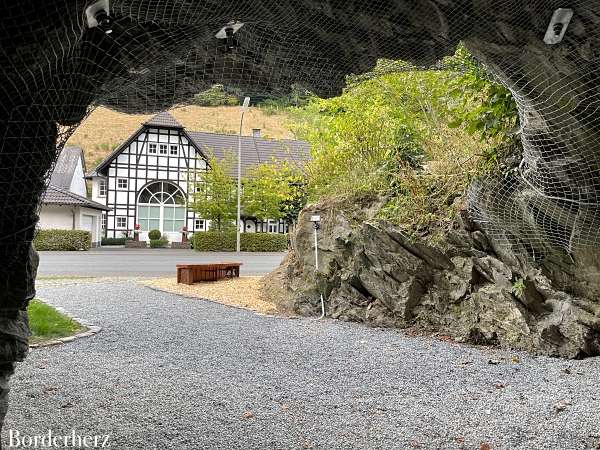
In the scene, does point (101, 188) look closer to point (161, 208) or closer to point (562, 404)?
point (161, 208)

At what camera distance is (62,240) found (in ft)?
90.2

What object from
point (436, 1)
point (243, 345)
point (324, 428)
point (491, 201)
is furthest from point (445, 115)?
point (436, 1)

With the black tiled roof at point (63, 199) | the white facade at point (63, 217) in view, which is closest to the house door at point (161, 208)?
the black tiled roof at point (63, 199)

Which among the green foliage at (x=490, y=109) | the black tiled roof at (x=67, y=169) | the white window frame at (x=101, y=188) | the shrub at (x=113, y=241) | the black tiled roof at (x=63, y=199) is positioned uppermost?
the black tiled roof at (x=67, y=169)

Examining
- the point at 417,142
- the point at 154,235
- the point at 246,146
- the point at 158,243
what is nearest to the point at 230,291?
the point at 417,142

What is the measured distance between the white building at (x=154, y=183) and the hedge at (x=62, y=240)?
309 inches

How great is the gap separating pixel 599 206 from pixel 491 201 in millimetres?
2452

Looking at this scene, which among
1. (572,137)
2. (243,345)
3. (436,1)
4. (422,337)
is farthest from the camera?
(422,337)

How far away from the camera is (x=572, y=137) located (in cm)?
320

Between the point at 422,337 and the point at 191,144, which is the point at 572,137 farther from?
the point at 191,144

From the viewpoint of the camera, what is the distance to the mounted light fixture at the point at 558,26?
2107 millimetres

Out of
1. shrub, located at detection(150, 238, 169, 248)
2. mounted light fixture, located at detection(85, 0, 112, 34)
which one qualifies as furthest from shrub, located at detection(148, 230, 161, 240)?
mounted light fixture, located at detection(85, 0, 112, 34)

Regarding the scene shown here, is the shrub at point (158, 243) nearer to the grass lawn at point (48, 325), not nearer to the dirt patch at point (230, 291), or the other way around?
the dirt patch at point (230, 291)

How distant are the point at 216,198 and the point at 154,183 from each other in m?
7.78
